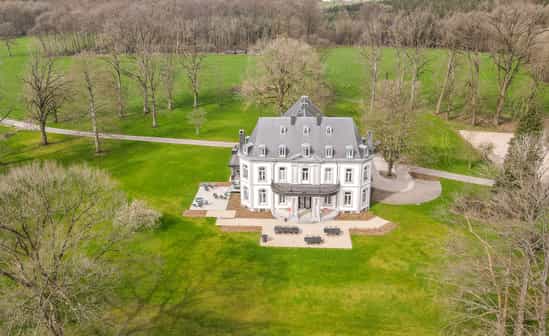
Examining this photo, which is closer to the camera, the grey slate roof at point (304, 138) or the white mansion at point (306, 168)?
the white mansion at point (306, 168)

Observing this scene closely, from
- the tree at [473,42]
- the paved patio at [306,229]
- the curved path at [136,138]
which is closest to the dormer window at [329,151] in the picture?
the paved patio at [306,229]

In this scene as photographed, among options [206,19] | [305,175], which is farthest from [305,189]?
[206,19]

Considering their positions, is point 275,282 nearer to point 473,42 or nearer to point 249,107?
point 249,107

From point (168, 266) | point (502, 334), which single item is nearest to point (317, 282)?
point (168, 266)

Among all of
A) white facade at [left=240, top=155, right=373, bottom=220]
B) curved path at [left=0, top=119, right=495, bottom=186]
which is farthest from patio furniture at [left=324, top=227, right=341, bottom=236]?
curved path at [left=0, top=119, right=495, bottom=186]

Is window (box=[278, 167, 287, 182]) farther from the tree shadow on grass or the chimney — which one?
the tree shadow on grass

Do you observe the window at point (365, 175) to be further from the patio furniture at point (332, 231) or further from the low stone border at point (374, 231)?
the patio furniture at point (332, 231)

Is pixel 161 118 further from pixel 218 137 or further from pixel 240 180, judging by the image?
pixel 240 180

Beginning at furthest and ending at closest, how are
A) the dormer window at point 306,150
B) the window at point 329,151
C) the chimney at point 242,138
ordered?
the chimney at point 242,138 → the dormer window at point 306,150 → the window at point 329,151
